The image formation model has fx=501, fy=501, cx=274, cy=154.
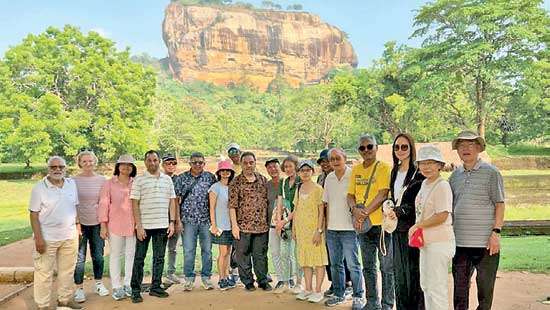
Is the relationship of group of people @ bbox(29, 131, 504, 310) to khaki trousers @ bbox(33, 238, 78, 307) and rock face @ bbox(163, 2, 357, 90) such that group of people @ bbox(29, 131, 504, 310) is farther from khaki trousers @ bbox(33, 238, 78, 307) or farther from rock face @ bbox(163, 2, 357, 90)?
rock face @ bbox(163, 2, 357, 90)

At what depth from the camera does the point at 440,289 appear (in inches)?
131

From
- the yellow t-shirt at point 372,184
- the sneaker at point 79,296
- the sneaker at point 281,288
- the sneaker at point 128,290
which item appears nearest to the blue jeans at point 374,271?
the yellow t-shirt at point 372,184

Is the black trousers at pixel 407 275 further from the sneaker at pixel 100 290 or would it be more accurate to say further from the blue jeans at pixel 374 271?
the sneaker at pixel 100 290

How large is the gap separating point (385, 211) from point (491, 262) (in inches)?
31.0

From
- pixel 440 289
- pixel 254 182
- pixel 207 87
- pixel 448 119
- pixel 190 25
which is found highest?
pixel 190 25

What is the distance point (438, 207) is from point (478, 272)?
63cm

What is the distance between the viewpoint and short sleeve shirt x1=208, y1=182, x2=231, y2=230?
5156mm

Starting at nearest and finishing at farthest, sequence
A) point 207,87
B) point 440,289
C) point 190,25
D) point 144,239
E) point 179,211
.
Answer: point 440,289, point 144,239, point 179,211, point 207,87, point 190,25

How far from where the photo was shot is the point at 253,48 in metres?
90.8

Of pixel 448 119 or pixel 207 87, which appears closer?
pixel 448 119

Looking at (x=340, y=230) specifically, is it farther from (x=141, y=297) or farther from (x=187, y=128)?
(x=187, y=128)

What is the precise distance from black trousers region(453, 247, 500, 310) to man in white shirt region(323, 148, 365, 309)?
969 millimetres

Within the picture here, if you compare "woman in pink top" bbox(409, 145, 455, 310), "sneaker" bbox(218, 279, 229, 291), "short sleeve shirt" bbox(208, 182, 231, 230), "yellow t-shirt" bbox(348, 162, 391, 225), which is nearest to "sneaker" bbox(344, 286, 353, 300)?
"yellow t-shirt" bbox(348, 162, 391, 225)

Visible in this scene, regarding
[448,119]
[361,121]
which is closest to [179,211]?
[448,119]
